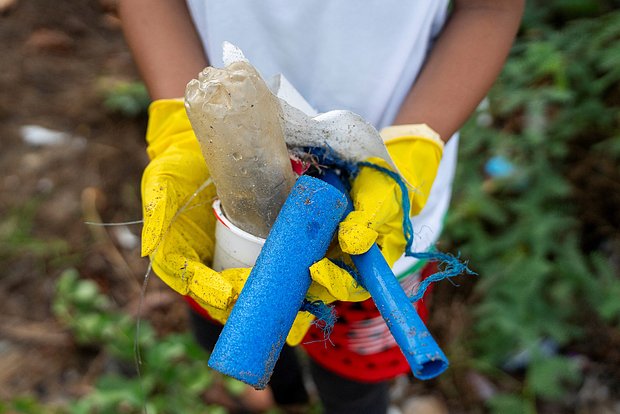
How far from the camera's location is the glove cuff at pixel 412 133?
1.13 meters

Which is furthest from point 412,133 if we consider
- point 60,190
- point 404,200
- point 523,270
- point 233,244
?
point 60,190

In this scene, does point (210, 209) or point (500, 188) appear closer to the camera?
point (210, 209)

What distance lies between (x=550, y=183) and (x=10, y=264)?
6.17 feet

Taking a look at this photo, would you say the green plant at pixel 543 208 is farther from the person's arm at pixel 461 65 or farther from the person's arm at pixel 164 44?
the person's arm at pixel 164 44

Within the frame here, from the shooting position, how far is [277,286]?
2.74 feet

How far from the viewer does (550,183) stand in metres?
2.04

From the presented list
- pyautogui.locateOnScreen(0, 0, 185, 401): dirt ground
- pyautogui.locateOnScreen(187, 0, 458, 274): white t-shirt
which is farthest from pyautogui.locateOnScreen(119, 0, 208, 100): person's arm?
pyautogui.locateOnScreen(0, 0, 185, 401): dirt ground

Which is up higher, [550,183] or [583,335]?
[550,183]

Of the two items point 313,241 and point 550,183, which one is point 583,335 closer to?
point 550,183

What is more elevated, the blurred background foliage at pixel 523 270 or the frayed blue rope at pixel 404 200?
the frayed blue rope at pixel 404 200

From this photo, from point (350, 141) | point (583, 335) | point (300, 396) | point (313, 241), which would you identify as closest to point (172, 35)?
point (350, 141)

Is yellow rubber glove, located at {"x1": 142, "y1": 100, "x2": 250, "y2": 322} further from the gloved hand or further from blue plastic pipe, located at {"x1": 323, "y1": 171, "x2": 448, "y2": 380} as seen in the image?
blue plastic pipe, located at {"x1": 323, "y1": 171, "x2": 448, "y2": 380}

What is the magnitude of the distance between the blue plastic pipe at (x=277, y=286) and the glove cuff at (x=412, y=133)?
29 cm

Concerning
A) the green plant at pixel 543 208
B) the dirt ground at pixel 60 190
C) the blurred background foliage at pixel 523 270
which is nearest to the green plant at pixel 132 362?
the blurred background foliage at pixel 523 270
